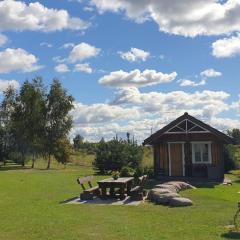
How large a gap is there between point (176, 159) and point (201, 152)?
1.66 m

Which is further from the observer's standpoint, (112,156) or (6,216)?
(112,156)

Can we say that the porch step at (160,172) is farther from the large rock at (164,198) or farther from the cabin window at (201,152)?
the large rock at (164,198)

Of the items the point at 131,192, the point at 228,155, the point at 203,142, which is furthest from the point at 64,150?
the point at 131,192

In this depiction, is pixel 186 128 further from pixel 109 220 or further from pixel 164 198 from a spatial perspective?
pixel 109 220

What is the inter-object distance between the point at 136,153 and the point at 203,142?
9126mm

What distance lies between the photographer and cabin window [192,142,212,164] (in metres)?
32.0

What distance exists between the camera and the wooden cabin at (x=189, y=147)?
31.7 m

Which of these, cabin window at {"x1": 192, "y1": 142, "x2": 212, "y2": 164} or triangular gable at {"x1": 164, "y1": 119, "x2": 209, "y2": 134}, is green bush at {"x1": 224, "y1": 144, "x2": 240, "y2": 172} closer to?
cabin window at {"x1": 192, "y1": 142, "x2": 212, "y2": 164}

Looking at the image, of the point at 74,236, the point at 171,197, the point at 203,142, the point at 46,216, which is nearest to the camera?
the point at 74,236

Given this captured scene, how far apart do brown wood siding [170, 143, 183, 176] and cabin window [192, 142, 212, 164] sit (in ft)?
2.93

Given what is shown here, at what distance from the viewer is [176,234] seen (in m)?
11.5

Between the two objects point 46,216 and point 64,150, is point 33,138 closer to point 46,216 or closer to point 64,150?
point 64,150

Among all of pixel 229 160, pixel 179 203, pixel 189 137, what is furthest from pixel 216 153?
pixel 179 203

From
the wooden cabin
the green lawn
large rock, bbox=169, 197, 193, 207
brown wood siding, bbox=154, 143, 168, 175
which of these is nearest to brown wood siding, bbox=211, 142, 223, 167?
the wooden cabin
